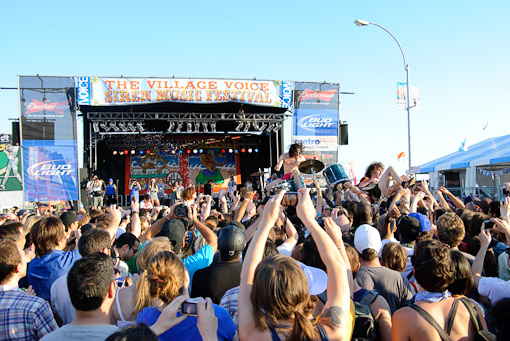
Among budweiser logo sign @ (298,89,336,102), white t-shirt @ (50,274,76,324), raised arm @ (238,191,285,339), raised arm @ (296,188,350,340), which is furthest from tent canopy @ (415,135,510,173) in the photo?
white t-shirt @ (50,274,76,324)

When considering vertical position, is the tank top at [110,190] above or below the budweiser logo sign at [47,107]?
below

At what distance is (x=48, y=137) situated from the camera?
14.4 m

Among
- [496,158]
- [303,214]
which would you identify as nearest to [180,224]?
[303,214]

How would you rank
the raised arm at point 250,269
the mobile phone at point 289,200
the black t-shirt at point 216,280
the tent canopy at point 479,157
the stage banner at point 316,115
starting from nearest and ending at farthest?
the raised arm at point 250,269 < the black t-shirt at point 216,280 < the mobile phone at point 289,200 < the stage banner at point 316,115 < the tent canopy at point 479,157

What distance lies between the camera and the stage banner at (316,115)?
53.0 feet

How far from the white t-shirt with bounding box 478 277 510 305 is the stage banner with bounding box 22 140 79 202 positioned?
48.0ft

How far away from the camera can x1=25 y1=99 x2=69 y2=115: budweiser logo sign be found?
14.2 meters

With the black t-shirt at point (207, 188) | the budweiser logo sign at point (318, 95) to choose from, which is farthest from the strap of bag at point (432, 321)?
the black t-shirt at point (207, 188)

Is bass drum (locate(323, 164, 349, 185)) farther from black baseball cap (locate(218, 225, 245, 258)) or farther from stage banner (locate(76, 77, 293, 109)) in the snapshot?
stage banner (locate(76, 77, 293, 109))

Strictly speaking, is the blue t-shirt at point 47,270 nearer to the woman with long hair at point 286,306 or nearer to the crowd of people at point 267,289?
the crowd of people at point 267,289

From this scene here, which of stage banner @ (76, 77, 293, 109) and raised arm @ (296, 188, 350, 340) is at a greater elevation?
stage banner @ (76, 77, 293, 109)

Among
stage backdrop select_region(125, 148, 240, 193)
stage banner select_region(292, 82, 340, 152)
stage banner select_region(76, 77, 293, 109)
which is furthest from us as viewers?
stage backdrop select_region(125, 148, 240, 193)

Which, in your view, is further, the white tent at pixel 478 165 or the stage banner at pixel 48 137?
the white tent at pixel 478 165

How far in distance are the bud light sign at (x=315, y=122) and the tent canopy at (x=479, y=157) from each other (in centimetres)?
755
